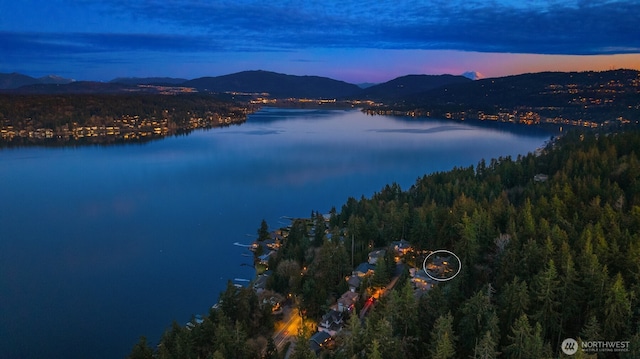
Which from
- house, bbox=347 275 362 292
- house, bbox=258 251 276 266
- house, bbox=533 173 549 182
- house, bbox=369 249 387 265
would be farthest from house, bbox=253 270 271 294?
house, bbox=533 173 549 182

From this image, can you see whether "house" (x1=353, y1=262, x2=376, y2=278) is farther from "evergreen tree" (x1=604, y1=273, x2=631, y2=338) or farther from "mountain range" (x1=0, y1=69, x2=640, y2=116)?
"mountain range" (x1=0, y1=69, x2=640, y2=116)

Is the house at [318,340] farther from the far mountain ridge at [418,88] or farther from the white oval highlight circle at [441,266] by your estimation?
the far mountain ridge at [418,88]

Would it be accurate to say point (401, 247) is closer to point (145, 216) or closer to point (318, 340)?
point (318, 340)

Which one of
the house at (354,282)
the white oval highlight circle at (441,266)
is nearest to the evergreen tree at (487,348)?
the white oval highlight circle at (441,266)

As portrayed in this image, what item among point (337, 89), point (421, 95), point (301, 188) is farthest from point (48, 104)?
point (337, 89)

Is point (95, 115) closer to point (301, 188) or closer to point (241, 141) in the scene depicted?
point (241, 141)
